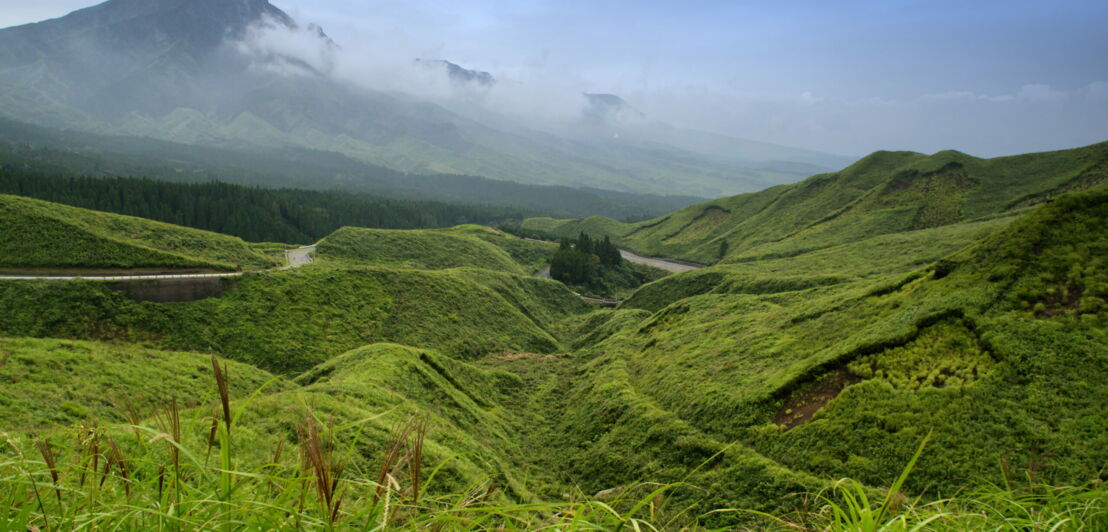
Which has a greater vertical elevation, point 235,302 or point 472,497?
point 472,497

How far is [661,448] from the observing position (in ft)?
65.5

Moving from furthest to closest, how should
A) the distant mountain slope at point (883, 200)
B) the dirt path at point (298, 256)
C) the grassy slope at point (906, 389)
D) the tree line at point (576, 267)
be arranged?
the tree line at point (576, 267) < the distant mountain slope at point (883, 200) < the dirt path at point (298, 256) < the grassy slope at point (906, 389)

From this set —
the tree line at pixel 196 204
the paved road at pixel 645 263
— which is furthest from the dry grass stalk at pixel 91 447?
Result: the tree line at pixel 196 204

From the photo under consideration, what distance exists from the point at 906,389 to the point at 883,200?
82.8 metres

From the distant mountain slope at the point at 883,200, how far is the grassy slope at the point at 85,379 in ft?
244

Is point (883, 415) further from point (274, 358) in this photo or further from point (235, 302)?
point (235, 302)

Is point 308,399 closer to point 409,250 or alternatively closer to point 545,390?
point 545,390

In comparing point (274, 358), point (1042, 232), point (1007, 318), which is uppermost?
point (1042, 232)

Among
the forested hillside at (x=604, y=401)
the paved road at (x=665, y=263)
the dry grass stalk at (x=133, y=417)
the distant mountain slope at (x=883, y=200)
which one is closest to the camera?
the dry grass stalk at (x=133, y=417)

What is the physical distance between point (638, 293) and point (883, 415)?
Result: 49.6 meters

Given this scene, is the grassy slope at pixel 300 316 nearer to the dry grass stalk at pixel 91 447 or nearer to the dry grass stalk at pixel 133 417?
the dry grass stalk at pixel 91 447

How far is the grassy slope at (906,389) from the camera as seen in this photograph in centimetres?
1391

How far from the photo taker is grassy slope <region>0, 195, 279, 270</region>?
3666cm

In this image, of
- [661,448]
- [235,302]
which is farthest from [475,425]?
[235,302]
